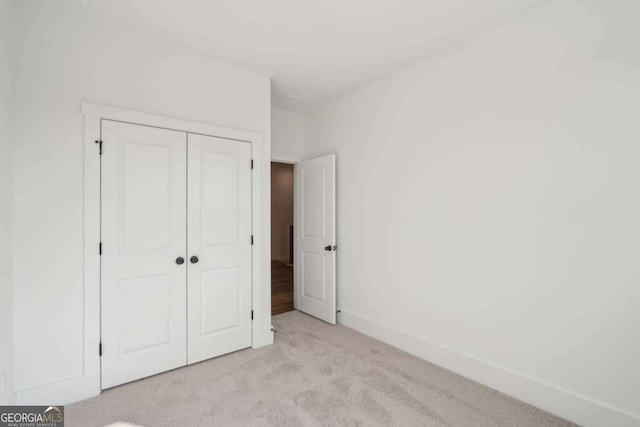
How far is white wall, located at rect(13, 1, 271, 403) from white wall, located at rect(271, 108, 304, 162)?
6.09 ft

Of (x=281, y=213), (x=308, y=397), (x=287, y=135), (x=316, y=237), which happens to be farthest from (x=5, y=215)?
(x=281, y=213)

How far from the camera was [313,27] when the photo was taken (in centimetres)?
232

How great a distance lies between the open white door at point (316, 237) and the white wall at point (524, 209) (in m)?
0.65

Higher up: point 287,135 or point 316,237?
point 287,135

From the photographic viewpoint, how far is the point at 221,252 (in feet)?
9.32

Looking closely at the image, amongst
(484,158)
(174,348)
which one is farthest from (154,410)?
(484,158)

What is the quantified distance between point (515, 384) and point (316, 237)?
251 centimetres

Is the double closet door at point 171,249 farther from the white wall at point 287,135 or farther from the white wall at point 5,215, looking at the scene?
the white wall at point 287,135

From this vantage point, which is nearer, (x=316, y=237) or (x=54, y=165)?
(x=54, y=165)

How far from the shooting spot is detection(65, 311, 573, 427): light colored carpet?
76.1 inches

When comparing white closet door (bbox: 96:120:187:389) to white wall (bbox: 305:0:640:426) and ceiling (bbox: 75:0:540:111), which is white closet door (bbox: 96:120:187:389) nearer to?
ceiling (bbox: 75:0:540:111)

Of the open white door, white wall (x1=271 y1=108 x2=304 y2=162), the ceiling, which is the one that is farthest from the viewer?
white wall (x1=271 y1=108 x2=304 y2=162)
